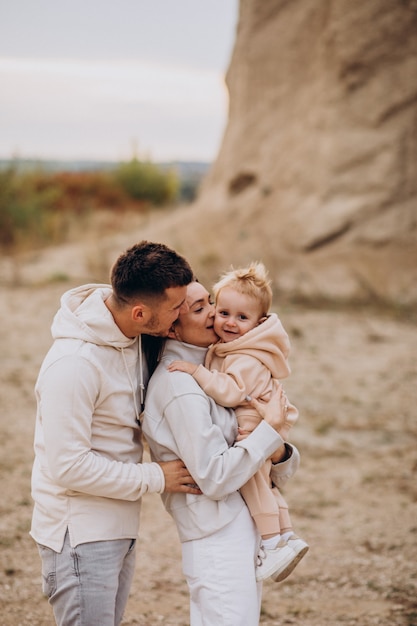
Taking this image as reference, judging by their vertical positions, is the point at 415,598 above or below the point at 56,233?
above

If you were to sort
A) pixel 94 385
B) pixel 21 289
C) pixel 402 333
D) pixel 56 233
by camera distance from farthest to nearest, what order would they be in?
Result: pixel 56 233 < pixel 21 289 < pixel 402 333 < pixel 94 385

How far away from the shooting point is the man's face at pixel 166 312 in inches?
105

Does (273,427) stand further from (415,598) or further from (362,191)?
(362,191)

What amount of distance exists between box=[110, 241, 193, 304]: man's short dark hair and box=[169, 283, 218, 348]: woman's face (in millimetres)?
184

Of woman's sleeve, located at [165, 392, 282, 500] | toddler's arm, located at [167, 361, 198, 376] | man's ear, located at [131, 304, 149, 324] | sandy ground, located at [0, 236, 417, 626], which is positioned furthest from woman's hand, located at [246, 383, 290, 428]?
Result: sandy ground, located at [0, 236, 417, 626]

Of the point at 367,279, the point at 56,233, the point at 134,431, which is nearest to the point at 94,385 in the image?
the point at 134,431

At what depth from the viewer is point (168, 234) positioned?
11750mm

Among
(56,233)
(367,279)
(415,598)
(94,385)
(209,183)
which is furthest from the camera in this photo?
(56,233)

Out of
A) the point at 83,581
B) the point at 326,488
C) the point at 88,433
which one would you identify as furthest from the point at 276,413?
the point at 326,488

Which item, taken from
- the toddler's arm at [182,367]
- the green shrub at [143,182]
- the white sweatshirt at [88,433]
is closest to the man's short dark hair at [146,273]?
the white sweatshirt at [88,433]

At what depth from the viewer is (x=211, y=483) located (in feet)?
8.46

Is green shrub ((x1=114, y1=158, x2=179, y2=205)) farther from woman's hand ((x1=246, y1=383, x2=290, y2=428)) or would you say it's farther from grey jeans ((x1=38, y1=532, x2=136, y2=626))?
grey jeans ((x1=38, y1=532, x2=136, y2=626))

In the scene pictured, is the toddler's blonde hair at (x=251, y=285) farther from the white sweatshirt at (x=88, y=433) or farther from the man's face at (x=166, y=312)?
the white sweatshirt at (x=88, y=433)

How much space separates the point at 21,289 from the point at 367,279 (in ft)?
16.7
